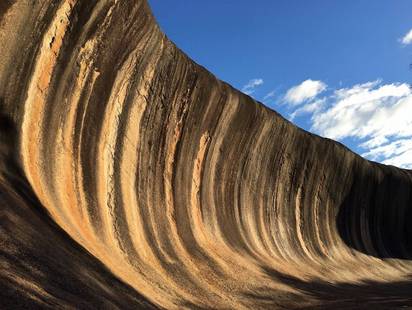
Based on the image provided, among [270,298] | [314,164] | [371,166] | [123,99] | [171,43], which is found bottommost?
[270,298]

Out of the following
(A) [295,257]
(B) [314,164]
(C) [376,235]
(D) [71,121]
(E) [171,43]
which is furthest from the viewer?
(C) [376,235]

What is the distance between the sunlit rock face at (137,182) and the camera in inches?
341

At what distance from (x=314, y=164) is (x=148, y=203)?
13765mm

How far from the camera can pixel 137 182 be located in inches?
535

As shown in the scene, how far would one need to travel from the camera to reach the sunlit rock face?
28.4 ft

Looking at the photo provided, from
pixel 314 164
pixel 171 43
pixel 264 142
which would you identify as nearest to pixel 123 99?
pixel 171 43

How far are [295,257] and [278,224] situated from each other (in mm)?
1515

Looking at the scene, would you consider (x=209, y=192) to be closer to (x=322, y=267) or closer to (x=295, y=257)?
(x=295, y=257)

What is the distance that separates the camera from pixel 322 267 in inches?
838

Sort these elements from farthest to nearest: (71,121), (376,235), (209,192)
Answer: (376,235), (209,192), (71,121)

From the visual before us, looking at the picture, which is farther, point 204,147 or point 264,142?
point 264,142

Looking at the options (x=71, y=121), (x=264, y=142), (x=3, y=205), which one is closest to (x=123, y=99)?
(x=71, y=121)

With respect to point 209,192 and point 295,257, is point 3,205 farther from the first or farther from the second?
point 295,257

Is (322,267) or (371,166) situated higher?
(371,166)
